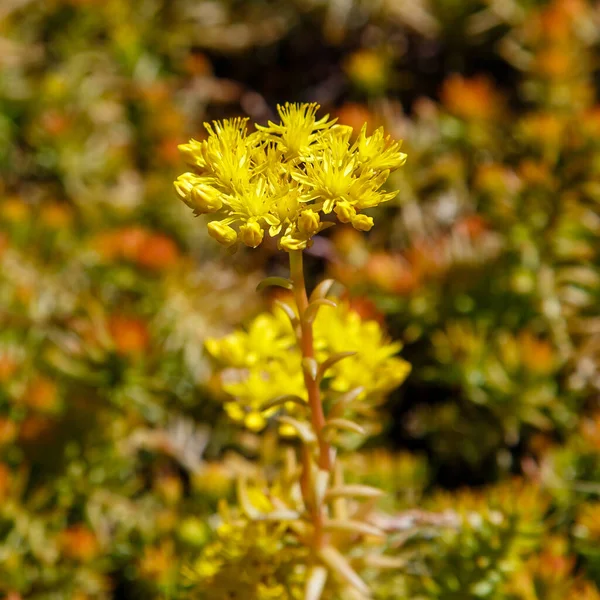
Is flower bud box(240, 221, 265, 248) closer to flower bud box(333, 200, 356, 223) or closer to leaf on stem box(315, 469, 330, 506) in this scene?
flower bud box(333, 200, 356, 223)

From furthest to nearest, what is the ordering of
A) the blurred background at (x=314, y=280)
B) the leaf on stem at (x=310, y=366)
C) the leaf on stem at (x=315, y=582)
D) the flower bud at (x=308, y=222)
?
the blurred background at (x=314, y=280) < the leaf on stem at (x=315, y=582) < the leaf on stem at (x=310, y=366) < the flower bud at (x=308, y=222)

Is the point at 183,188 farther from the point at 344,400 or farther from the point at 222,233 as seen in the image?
the point at 344,400

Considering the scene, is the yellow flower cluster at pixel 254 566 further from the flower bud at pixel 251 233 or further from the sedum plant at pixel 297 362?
the flower bud at pixel 251 233

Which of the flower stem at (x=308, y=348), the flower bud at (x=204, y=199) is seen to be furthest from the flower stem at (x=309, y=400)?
the flower bud at (x=204, y=199)

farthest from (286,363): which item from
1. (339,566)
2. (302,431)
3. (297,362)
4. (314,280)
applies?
(314,280)

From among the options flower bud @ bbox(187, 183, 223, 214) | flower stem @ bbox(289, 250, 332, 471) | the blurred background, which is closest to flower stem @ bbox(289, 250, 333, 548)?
flower stem @ bbox(289, 250, 332, 471)

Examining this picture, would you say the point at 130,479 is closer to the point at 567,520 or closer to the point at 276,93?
the point at 567,520
